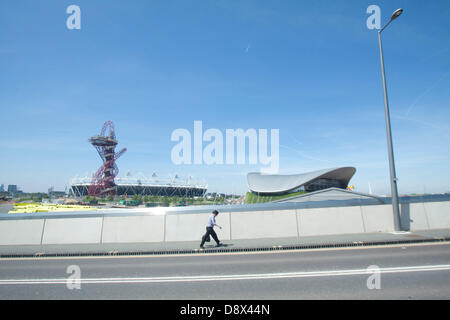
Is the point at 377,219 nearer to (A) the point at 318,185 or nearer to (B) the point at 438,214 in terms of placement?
(B) the point at 438,214

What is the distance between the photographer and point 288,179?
80.3 metres

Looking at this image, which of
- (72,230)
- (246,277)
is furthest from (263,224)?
(72,230)

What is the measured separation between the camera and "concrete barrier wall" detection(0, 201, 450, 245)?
12.4 m

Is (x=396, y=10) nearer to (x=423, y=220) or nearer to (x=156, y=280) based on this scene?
(x=423, y=220)

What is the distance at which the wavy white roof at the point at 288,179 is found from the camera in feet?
235

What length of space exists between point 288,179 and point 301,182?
6670 millimetres

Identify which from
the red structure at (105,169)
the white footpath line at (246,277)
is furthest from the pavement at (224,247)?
the red structure at (105,169)

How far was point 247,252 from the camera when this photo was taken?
9711 mm

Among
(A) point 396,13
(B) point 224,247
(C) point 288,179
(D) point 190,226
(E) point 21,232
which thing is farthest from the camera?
(C) point 288,179

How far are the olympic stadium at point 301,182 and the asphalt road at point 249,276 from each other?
66.6 m

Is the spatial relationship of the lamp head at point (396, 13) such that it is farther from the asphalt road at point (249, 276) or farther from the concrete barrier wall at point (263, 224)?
the concrete barrier wall at point (263, 224)

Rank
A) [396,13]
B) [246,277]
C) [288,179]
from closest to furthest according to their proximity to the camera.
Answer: [246,277] → [396,13] → [288,179]
